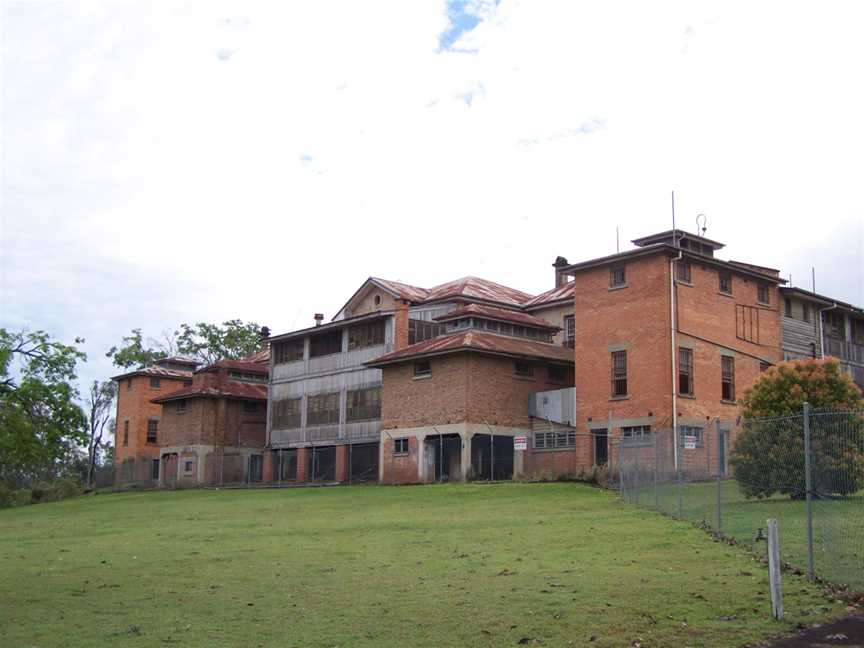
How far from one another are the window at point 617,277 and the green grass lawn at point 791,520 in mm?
16141

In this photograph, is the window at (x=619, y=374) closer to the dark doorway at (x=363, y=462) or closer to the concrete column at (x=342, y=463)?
the dark doorway at (x=363, y=462)

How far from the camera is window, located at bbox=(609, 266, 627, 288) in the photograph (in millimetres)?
45156

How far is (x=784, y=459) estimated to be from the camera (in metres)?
22.0

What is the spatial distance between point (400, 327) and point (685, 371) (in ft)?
54.6

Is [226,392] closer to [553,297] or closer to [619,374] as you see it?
[553,297]

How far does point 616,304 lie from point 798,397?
16.8 m

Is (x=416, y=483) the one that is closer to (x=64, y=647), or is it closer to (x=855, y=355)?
(x=855, y=355)

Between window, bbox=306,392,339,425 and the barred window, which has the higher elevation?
the barred window

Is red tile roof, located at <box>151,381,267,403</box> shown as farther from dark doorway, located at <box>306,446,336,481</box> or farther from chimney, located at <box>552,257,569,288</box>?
chimney, located at <box>552,257,569,288</box>

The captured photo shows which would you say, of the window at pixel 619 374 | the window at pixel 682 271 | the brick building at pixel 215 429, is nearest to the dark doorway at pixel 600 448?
the window at pixel 619 374


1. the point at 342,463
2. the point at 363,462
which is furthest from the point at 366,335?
the point at 342,463

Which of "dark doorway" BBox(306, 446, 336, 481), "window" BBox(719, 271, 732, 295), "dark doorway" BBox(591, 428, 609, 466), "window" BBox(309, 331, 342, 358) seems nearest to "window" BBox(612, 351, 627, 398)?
"dark doorway" BBox(591, 428, 609, 466)

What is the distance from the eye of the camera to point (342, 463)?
5666cm

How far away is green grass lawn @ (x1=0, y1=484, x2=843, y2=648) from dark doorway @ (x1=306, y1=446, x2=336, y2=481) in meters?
29.9
